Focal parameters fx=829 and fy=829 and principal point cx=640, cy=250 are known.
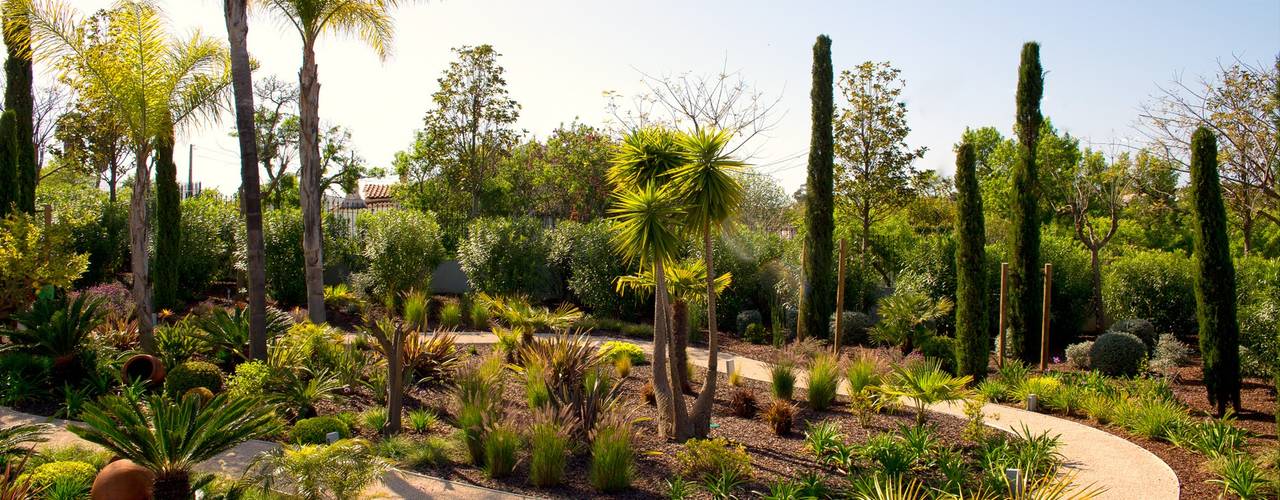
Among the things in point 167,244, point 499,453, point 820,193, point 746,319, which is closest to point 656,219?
point 499,453

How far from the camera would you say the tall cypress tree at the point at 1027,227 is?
14.2 meters

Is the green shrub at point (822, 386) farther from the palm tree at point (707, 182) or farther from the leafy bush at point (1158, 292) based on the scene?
the leafy bush at point (1158, 292)

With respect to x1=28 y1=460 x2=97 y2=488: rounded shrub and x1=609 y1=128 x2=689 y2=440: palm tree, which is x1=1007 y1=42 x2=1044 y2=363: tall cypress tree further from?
x1=28 y1=460 x2=97 y2=488: rounded shrub

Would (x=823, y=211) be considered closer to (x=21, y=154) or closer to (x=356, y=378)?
(x=356, y=378)

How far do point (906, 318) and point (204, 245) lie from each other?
1523 cm

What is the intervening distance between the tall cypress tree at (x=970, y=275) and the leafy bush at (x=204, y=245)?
50.7ft

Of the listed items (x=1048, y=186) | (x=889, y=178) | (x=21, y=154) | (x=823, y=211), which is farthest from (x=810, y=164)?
(x=21, y=154)

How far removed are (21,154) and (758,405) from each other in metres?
15.8

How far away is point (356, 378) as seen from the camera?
10.1 metres

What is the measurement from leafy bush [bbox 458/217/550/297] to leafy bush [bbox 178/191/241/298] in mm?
5714

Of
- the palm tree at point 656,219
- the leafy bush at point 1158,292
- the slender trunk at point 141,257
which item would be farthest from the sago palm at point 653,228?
the leafy bush at point 1158,292

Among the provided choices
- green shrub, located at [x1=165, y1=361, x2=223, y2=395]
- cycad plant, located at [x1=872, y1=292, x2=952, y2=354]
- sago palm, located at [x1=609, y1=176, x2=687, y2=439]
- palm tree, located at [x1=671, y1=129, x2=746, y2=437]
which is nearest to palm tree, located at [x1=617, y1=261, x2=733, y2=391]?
sago palm, located at [x1=609, y1=176, x2=687, y2=439]

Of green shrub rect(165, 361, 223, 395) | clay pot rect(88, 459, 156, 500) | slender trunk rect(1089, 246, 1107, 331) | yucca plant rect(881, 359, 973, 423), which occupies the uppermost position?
slender trunk rect(1089, 246, 1107, 331)

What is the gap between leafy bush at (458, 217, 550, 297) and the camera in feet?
59.5
